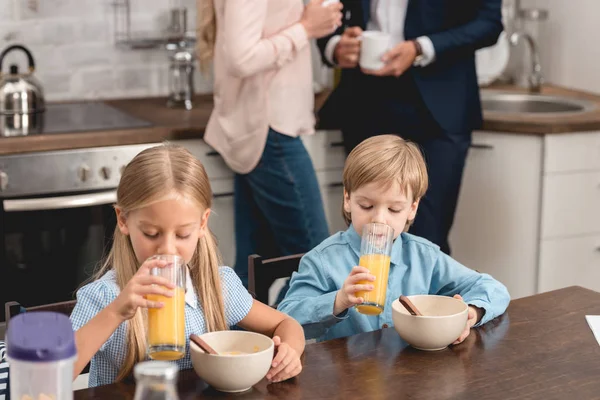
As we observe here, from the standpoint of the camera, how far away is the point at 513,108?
4000mm

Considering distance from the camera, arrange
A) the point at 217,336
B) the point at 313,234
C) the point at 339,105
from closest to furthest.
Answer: the point at 217,336
the point at 313,234
the point at 339,105

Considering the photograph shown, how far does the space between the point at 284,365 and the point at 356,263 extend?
1.88 ft

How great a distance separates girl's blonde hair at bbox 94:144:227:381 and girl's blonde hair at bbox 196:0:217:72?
1257 millimetres

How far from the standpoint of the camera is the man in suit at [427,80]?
3.08 m

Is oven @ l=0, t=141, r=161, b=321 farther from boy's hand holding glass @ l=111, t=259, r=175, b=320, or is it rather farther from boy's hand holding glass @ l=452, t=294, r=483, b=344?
boy's hand holding glass @ l=111, t=259, r=175, b=320

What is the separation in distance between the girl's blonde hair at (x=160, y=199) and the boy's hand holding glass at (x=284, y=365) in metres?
0.25

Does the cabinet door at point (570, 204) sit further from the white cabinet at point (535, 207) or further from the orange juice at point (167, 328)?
the orange juice at point (167, 328)

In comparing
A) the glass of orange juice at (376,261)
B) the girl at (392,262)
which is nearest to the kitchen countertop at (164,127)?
the girl at (392,262)

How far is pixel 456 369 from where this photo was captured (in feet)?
5.38

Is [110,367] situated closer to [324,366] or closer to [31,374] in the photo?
[324,366]

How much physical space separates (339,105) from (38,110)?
1.01 m

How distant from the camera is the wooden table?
153cm

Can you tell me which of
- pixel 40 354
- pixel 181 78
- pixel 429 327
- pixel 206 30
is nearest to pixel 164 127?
pixel 206 30

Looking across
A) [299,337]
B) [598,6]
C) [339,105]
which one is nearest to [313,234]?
[339,105]
